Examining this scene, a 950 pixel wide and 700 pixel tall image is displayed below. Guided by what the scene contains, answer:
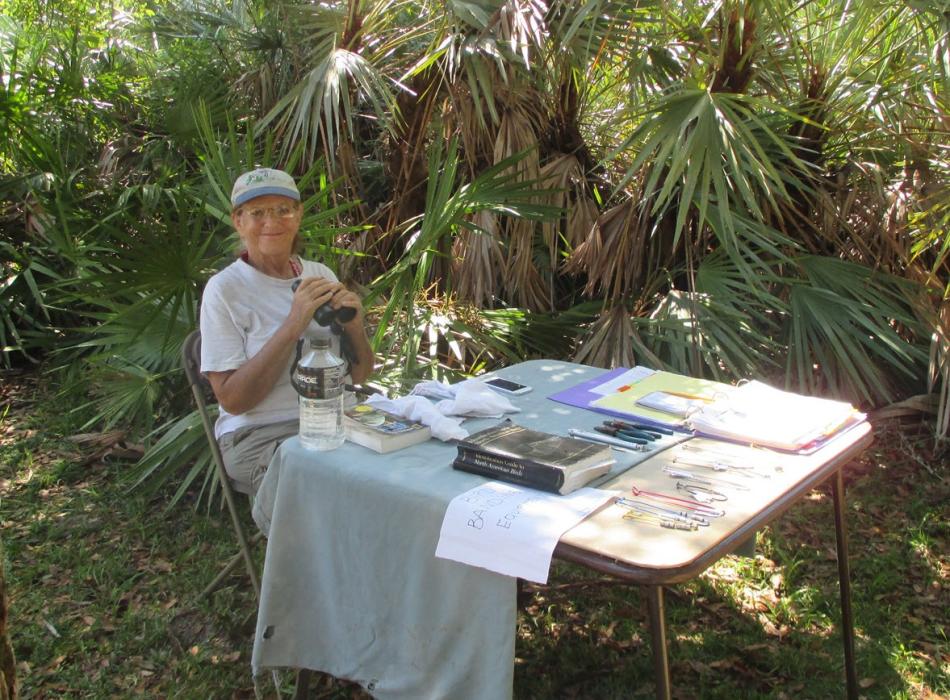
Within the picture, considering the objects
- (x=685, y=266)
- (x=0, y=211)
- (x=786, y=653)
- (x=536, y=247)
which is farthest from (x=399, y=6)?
(x=786, y=653)

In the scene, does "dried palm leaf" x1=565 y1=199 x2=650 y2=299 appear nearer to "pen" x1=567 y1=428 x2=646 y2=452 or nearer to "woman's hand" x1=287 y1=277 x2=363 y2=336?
"woman's hand" x1=287 y1=277 x2=363 y2=336

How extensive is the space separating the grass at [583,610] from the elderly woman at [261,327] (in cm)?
68

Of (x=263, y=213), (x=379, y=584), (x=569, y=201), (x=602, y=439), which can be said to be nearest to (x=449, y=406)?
(x=602, y=439)

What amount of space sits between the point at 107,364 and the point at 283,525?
254 cm

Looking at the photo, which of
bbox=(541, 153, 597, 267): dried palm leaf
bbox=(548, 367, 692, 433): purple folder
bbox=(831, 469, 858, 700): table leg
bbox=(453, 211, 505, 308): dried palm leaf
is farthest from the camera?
bbox=(541, 153, 597, 267): dried palm leaf

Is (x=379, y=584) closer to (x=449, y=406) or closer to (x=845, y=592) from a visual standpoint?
(x=449, y=406)

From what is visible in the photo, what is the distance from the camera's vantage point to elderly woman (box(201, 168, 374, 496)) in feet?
8.34

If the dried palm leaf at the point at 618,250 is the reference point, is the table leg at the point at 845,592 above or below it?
below

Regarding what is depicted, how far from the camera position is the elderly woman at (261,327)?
254 centimetres

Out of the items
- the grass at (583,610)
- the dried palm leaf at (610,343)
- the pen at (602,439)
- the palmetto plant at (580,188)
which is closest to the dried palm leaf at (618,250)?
the palmetto plant at (580,188)

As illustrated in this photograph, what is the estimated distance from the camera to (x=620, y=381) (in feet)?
8.93

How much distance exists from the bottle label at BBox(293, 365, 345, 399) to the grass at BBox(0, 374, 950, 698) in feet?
3.43

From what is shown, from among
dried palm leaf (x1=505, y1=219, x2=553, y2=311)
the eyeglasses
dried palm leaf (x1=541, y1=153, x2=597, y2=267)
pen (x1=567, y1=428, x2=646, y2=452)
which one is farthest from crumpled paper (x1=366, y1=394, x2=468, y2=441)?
dried palm leaf (x1=541, y1=153, x2=597, y2=267)

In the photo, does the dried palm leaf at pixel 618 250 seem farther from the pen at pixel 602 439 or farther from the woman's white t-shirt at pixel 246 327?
the pen at pixel 602 439
